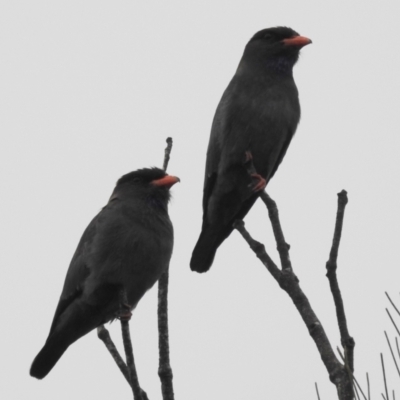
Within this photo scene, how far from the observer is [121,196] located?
6621 millimetres

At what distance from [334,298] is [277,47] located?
4776 millimetres

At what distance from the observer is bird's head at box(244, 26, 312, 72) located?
7.19 m

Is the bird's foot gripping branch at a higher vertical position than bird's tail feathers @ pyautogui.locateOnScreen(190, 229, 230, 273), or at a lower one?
lower

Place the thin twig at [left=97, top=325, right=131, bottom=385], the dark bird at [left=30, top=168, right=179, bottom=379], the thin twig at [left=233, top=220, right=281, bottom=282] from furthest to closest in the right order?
1. the dark bird at [left=30, top=168, right=179, bottom=379]
2. the thin twig at [left=97, top=325, right=131, bottom=385]
3. the thin twig at [left=233, top=220, right=281, bottom=282]

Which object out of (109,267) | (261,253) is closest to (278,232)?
(261,253)

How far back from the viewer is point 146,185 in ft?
21.9

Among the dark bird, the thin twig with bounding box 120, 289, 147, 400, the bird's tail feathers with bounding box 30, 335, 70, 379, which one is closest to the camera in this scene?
the thin twig with bounding box 120, 289, 147, 400

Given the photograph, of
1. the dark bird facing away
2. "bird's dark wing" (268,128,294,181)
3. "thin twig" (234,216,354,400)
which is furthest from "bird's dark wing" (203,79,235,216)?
"thin twig" (234,216,354,400)

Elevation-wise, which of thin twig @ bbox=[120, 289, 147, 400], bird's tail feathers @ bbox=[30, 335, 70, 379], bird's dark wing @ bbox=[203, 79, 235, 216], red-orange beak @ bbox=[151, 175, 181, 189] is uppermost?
bird's dark wing @ bbox=[203, 79, 235, 216]

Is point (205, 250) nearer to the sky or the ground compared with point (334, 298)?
nearer to the sky

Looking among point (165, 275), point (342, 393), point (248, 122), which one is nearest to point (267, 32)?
point (248, 122)

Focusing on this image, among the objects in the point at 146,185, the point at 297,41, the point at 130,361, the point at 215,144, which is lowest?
the point at 130,361

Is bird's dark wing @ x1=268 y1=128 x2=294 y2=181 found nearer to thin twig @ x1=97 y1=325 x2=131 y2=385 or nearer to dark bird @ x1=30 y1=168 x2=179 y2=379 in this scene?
dark bird @ x1=30 y1=168 x2=179 y2=379

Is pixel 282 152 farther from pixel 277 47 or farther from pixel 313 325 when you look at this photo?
pixel 313 325
